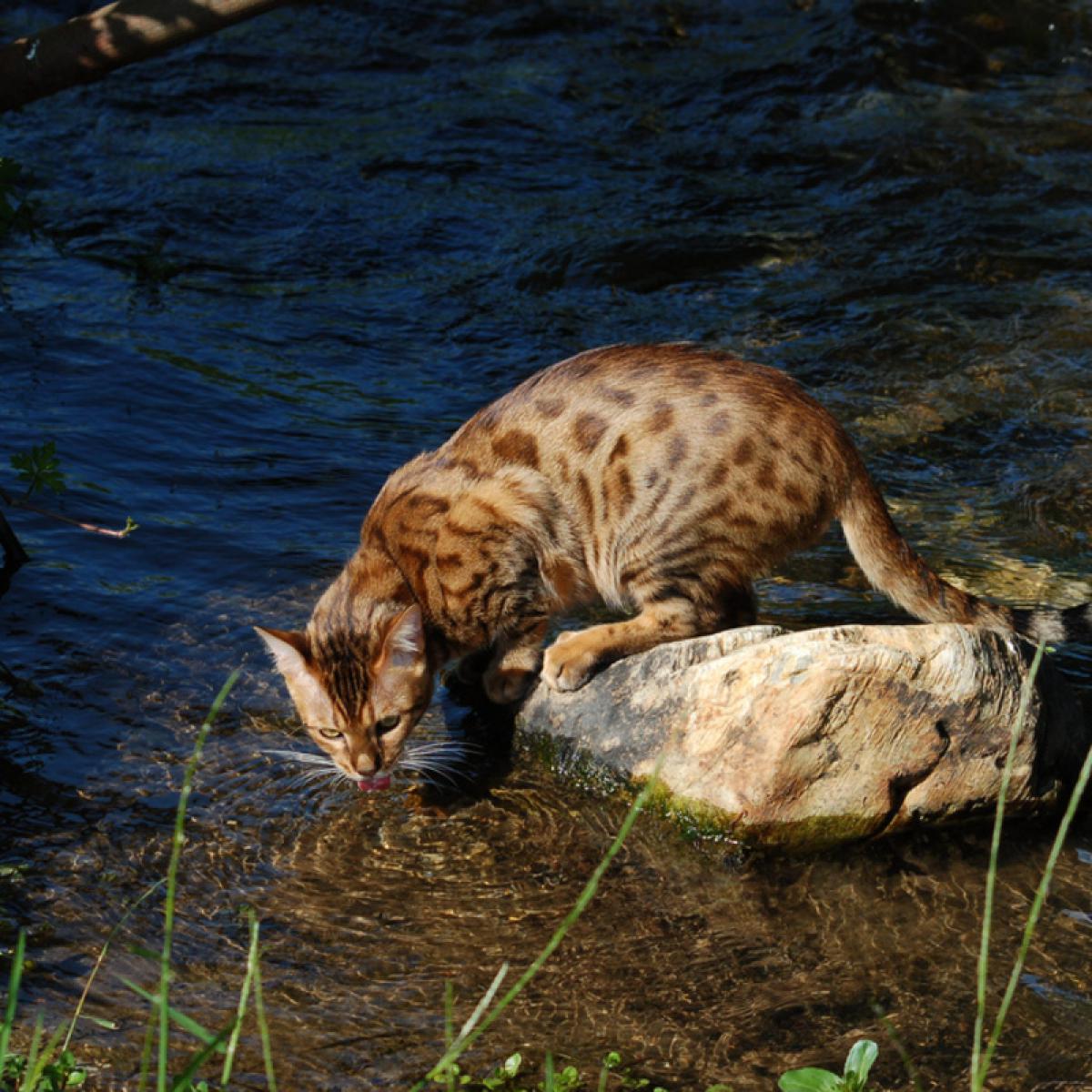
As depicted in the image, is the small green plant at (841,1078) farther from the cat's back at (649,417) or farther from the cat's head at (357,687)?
the cat's back at (649,417)

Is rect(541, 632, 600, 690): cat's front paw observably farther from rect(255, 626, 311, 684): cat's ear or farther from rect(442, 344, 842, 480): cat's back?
rect(255, 626, 311, 684): cat's ear

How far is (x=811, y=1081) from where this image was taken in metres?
3.22

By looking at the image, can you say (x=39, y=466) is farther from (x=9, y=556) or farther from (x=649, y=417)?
(x=649, y=417)

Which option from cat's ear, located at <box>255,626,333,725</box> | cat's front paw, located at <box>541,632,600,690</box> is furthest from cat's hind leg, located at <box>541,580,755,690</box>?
cat's ear, located at <box>255,626,333,725</box>

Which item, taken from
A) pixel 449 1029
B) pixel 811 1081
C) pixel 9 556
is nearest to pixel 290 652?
pixel 9 556

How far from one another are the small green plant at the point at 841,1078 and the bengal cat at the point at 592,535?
1736mm

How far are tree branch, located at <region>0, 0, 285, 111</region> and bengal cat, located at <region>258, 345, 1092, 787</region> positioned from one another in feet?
4.90

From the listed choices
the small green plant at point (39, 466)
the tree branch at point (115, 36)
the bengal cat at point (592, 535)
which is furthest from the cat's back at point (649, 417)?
the tree branch at point (115, 36)

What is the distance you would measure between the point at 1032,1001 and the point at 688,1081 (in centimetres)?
86

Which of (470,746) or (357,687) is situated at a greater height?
(357,687)

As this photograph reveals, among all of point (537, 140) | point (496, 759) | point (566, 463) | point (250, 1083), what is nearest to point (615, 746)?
point (496, 759)

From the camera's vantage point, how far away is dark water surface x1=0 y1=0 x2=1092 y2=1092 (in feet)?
12.5

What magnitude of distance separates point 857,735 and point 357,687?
143 cm

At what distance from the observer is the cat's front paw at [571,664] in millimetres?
4809
